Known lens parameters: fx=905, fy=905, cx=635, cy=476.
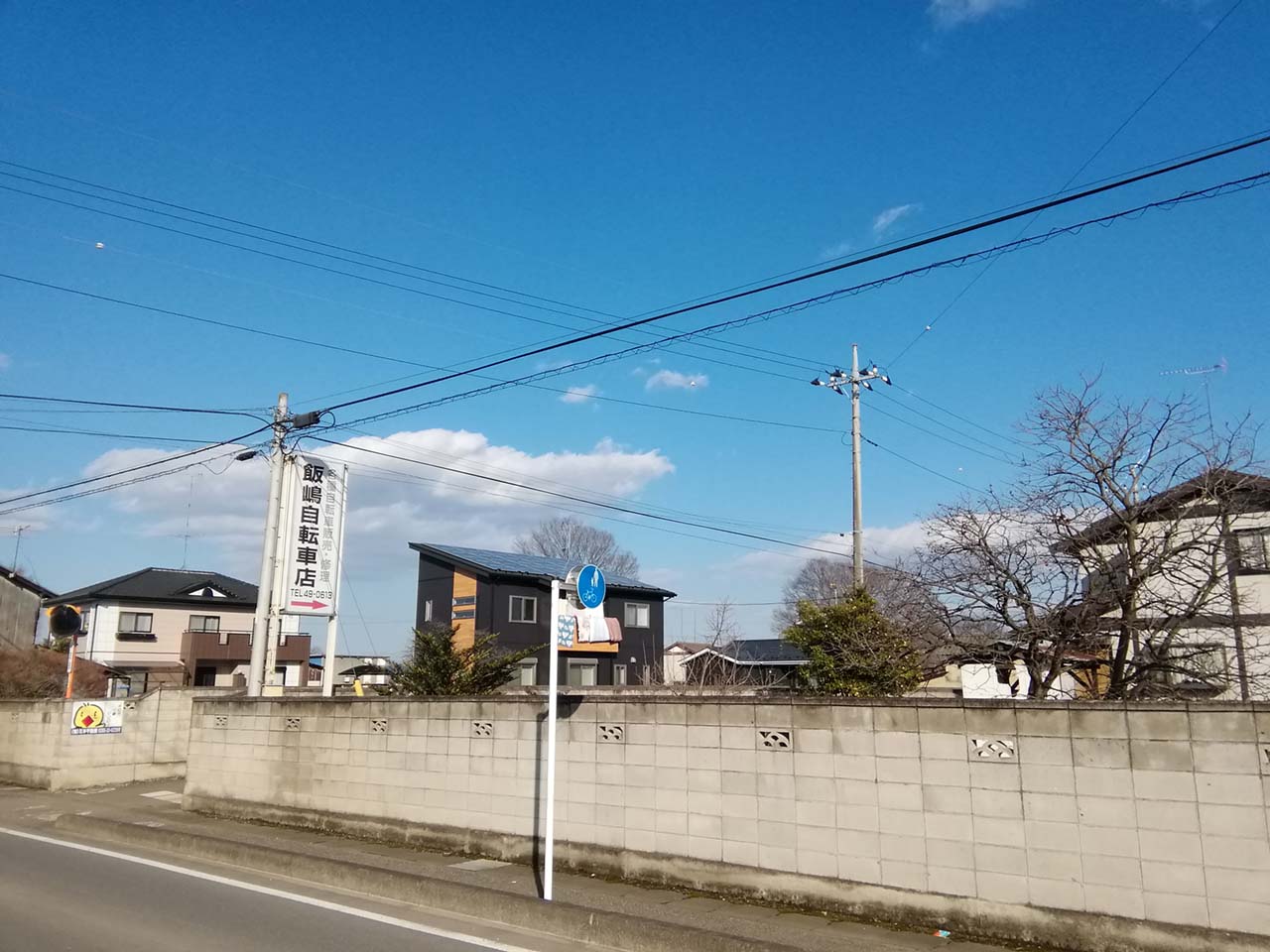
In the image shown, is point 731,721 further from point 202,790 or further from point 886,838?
point 202,790

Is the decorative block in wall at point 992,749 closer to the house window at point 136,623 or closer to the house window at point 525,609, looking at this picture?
the house window at point 525,609

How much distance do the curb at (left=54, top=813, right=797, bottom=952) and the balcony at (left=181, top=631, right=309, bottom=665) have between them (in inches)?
1250

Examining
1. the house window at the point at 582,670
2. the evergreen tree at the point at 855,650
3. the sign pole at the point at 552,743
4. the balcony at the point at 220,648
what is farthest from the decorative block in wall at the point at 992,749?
the balcony at the point at 220,648

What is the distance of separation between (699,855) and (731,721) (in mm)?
1330

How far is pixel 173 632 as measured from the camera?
4203cm

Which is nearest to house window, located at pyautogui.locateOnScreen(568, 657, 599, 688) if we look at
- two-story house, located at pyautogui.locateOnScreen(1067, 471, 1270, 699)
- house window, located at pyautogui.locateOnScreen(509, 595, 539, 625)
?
house window, located at pyautogui.locateOnScreen(509, 595, 539, 625)

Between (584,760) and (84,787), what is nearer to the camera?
(584,760)

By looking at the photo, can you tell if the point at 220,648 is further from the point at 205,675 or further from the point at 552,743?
the point at 552,743

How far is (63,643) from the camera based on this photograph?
38.6 m

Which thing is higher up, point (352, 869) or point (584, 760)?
point (584, 760)

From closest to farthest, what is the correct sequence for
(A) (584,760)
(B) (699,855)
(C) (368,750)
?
(B) (699,855)
(A) (584,760)
(C) (368,750)

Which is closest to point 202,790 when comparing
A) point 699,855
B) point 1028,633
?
point 699,855

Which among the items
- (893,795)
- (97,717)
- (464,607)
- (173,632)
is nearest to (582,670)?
(464,607)

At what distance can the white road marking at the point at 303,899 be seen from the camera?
7090 mm
